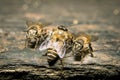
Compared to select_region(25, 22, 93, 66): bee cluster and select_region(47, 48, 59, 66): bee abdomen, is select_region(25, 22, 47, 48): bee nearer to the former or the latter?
select_region(25, 22, 93, 66): bee cluster

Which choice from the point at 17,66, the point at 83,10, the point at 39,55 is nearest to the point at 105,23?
the point at 83,10

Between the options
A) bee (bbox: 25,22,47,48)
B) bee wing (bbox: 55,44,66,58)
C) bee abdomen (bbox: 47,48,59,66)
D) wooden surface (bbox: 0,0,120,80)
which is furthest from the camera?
bee (bbox: 25,22,47,48)

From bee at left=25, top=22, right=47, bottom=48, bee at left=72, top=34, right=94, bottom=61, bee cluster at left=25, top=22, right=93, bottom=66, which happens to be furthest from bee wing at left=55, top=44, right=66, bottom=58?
bee at left=25, top=22, right=47, bottom=48

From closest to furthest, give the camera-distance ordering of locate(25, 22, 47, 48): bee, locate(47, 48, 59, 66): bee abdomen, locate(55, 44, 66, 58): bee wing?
locate(47, 48, 59, 66): bee abdomen < locate(55, 44, 66, 58): bee wing < locate(25, 22, 47, 48): bee

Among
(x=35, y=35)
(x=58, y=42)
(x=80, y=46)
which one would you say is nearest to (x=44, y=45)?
(x=58, y=42)

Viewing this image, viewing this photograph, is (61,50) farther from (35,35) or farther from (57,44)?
(35,35)

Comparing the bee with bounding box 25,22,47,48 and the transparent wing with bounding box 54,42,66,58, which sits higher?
the bee with bounding box 25,22,47,48

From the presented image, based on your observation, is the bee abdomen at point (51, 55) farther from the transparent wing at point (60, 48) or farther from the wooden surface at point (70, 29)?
the wooden surface at point (70, 29)

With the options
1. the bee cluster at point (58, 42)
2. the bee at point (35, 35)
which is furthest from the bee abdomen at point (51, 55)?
the bee at point (35, 35)
